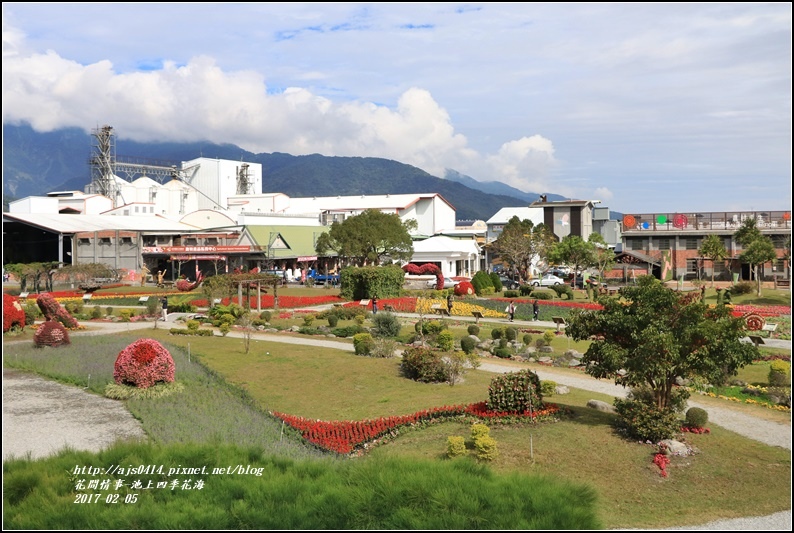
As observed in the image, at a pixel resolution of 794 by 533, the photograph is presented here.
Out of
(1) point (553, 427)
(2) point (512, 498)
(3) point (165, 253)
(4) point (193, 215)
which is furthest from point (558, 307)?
(4) point (193, 215)

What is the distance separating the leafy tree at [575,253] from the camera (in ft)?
197

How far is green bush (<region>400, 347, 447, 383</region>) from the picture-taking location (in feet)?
77.5

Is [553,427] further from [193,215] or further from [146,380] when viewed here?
[193,215]

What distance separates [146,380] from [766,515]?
1535cm

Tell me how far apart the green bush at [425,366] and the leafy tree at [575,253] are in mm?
38481

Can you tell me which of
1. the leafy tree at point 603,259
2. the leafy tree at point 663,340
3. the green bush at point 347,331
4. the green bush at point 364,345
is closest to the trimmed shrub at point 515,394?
the leafy tree at point 663,340

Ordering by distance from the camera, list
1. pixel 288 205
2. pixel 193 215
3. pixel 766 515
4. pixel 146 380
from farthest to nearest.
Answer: pixel 288 205 → pixel 193 215 → pixel 146 380 → pixel 766 515

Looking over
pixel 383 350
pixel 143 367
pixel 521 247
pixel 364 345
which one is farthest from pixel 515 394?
pixel 521 247

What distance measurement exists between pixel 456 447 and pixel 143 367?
9380mm

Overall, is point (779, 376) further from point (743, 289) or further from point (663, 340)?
point (743, 289)

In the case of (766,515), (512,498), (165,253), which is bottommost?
(766,515)

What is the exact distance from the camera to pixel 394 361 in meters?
27.0

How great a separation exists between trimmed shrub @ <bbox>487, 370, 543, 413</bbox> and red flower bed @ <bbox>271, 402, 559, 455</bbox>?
7.1 inches

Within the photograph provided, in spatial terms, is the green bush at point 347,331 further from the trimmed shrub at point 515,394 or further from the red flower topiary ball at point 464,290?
the red flower topiary ball at point 464,290
